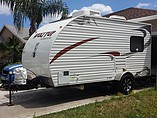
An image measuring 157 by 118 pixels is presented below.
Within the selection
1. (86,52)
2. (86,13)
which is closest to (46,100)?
(86,52)

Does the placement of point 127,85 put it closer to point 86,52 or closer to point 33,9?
point 86,52

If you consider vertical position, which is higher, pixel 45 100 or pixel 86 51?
pixel 86 51

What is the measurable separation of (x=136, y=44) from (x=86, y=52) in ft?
9.51

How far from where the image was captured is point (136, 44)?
1085 cm

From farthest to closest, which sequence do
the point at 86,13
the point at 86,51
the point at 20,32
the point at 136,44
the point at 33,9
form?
the point at 20,32, the point at 33,9, the point at 136,44, the point at 86,13, the point at 86,51

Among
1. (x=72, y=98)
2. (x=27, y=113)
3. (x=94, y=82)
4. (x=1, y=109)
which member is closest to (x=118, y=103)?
(x=94, y=82)

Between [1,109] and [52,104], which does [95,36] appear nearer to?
[52,104]

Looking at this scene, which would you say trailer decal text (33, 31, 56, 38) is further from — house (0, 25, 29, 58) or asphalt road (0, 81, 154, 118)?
house (0, 25, 29, 58)

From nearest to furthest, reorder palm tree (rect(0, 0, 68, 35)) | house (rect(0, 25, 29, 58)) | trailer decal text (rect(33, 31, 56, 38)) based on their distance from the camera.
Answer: trailer decal text (rect(33, 31, 56, 38)) → palm tree (rect(0, 0, 68, 35)) → house (rect(0, 25, 29, 58))

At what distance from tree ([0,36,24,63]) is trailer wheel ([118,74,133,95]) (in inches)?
377

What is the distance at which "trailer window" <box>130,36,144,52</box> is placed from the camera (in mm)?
10648

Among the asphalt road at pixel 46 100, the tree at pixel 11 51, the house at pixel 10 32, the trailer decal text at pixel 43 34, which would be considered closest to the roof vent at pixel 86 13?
the trailer decal text at pixel 43 34

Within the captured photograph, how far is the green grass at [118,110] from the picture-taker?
7.11 metres

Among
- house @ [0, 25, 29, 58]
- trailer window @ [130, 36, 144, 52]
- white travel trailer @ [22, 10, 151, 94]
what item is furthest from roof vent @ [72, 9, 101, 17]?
house @ [0, 25, 29, 58]
